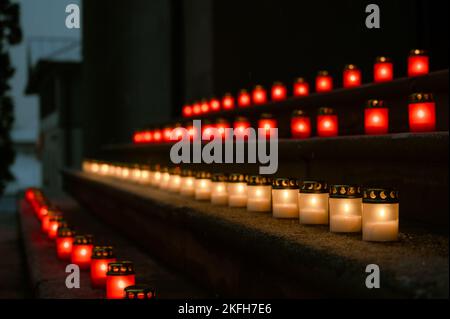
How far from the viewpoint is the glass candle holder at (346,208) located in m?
1.83

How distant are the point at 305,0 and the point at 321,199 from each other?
130 inches

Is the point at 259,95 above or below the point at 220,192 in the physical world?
above

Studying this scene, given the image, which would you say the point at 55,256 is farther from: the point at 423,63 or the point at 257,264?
the point at 423,63

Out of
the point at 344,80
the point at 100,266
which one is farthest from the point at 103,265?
the point at 344,80

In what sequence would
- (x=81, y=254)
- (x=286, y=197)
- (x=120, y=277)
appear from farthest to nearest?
(x=81, y=254) → (x=120, y=277) → (x=286, y=197)

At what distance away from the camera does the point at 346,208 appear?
1.83 m

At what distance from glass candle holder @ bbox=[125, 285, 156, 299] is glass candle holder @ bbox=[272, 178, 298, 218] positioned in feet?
1.75

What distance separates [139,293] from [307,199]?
58 cm

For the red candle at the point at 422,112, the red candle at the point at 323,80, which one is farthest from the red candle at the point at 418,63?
the red candle at the point at 422,112

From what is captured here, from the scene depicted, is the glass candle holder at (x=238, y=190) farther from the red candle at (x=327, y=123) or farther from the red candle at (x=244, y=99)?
the red candle at (x=244, y=99)

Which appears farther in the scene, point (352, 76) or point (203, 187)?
point (352, 76)

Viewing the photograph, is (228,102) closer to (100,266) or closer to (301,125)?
(301,125)

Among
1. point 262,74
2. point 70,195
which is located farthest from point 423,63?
point 70,195

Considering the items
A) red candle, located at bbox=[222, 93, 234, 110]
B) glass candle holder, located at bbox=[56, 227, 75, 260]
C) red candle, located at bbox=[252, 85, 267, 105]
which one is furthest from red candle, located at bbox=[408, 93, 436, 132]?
red candle, located at bbox=[222, 93, 234, 110]
